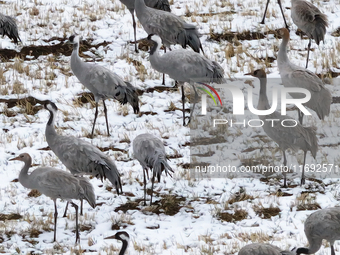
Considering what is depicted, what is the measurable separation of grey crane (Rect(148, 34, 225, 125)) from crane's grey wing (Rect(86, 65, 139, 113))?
0.62 m

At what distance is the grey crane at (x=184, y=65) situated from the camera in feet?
30.3

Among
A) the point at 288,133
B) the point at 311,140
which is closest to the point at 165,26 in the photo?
the point at 288,133

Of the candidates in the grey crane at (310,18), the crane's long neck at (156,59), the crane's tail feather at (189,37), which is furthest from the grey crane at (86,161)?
the grey crane at (310,18)

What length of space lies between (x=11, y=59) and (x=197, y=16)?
12.9ft

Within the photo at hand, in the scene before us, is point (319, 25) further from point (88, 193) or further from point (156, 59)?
point (88, 193)

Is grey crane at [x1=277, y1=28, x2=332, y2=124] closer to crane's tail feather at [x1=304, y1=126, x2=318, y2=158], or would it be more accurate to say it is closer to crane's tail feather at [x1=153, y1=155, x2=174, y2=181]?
crane's tail feather at [x1=304, y1=126, x2=318, y2=158]

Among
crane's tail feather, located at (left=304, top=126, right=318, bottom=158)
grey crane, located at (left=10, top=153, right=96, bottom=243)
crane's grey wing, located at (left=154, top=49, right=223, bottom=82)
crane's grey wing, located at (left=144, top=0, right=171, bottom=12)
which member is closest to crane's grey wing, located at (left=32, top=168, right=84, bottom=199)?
grey crane, located at (left=10, top=153, right=96, bottom=243)

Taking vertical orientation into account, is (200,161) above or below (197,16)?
below

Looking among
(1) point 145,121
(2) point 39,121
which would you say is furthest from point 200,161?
(2) point 39,121

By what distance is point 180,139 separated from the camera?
9.26m

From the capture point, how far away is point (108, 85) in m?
9.02

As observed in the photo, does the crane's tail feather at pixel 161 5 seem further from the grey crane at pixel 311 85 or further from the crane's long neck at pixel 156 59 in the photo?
the grey crane at pixel 311 85

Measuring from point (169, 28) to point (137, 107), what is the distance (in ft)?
5.61

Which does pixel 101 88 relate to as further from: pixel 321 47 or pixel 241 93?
pixel 321 47
